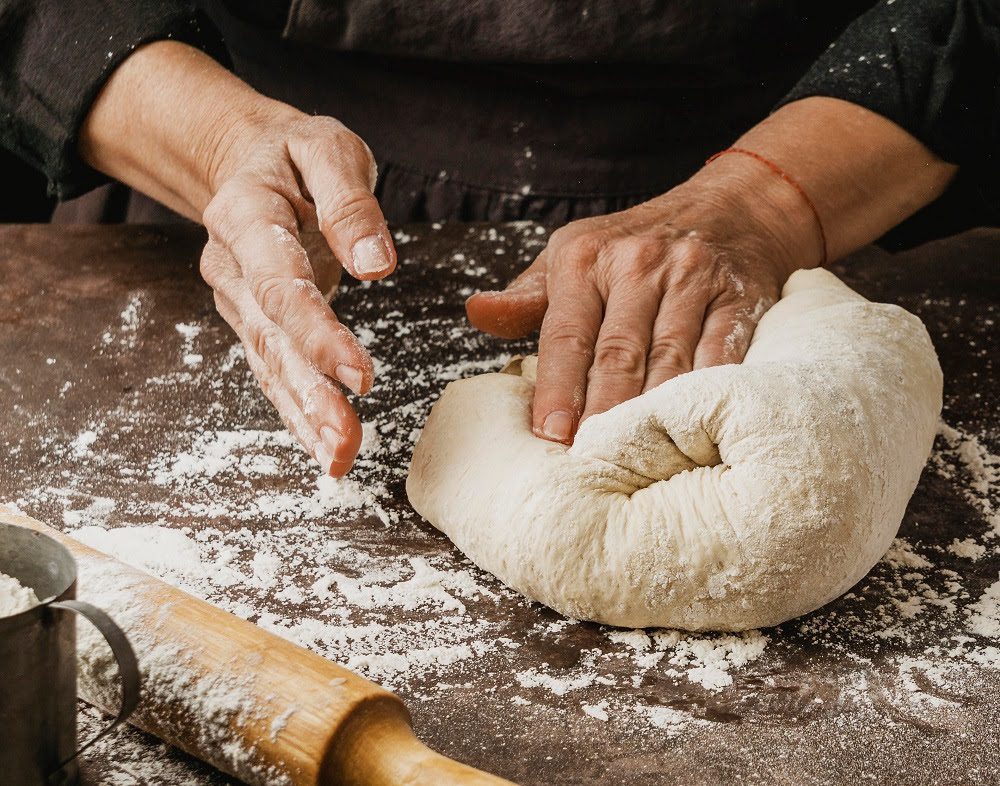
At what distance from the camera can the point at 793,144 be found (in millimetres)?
1915

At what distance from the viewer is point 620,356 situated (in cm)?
154

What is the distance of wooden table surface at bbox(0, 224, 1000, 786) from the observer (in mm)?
1113

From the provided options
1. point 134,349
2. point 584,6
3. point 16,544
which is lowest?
point 134,349

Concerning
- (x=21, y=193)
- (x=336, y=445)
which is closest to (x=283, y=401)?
(x=336, y=445)

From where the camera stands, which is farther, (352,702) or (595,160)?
(595,160)

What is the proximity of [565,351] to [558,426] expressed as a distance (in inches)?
5.4

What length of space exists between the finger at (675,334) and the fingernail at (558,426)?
125 mm

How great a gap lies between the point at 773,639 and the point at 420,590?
1.37 feet

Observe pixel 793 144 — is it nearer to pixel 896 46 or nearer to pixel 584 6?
pixel 896 46

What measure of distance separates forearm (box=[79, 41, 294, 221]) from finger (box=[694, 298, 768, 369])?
0.77 meters

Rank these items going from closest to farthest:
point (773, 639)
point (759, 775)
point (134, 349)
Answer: point (759, 775) → point (773, 639) → point (134, 349)

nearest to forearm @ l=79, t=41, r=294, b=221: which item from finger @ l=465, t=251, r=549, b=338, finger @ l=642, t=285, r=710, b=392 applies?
finger @ l=465, t=251, r=549, b=338

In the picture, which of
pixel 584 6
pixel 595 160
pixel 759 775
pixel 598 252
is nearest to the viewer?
pixel 759 775

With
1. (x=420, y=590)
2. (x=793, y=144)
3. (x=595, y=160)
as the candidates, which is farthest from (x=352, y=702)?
(x=595, y=160)
